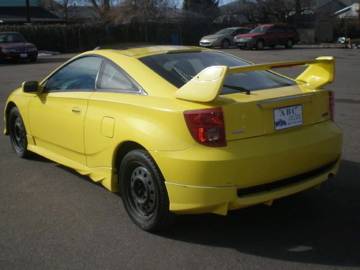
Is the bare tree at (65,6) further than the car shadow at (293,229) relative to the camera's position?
Yes

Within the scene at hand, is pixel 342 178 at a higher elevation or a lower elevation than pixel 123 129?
lower

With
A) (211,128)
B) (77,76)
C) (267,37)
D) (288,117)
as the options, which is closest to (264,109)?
(288,117)

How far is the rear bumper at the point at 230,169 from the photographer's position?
13.0 feet

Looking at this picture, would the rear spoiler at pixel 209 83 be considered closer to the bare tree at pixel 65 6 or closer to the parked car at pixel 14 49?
the parked car at pixel 14 49

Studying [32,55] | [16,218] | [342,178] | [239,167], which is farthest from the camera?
[32,55]

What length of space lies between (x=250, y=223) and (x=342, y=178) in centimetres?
158

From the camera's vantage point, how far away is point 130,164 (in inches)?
179

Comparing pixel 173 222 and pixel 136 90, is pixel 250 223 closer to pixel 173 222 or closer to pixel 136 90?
pixel 173 222

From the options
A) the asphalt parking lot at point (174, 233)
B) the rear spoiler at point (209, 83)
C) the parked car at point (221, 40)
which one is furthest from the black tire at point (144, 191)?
the parked car at point (221, 40)

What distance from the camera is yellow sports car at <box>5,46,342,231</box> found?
4012 mm

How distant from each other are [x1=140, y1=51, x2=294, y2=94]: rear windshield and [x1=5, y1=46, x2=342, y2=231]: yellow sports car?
0.04 feet

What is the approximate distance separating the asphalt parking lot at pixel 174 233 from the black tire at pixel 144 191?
12 cm

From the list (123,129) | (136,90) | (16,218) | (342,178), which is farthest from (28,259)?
(342,178)

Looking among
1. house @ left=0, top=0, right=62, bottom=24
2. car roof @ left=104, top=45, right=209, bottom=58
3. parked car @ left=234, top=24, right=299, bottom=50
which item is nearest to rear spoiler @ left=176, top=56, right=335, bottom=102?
car roof @ left=104, top=45, right=209, bottom=58
